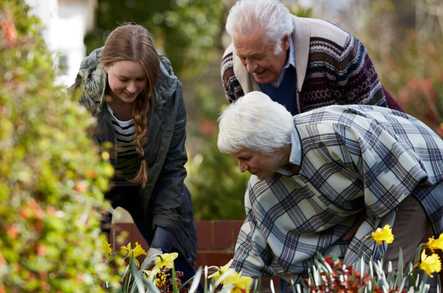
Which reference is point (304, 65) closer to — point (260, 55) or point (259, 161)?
point (260, 55)

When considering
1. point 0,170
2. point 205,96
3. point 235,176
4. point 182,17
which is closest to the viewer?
point 0,170

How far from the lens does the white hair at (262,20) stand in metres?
4.91

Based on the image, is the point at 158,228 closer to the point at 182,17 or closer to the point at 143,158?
the point at 143,158

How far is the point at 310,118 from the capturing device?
14.7 feet

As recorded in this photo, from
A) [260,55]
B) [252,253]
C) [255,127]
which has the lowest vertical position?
[252,253]

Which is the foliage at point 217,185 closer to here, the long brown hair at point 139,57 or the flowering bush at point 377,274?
the long brown hair at point 139,57

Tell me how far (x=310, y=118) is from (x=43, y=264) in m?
1.95

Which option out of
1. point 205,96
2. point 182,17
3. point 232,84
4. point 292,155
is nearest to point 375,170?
point 292,155

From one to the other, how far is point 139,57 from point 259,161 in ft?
2.82

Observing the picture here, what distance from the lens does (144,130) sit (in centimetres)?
517

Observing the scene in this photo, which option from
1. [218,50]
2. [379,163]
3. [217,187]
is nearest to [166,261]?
[379,163]

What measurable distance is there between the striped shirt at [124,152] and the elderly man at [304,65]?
0.53 m

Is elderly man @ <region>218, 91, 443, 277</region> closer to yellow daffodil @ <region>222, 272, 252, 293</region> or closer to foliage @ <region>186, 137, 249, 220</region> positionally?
yellow daffodil @ <region>222, 272, 252, 293</region>

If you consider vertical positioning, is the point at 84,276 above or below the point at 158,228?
above
